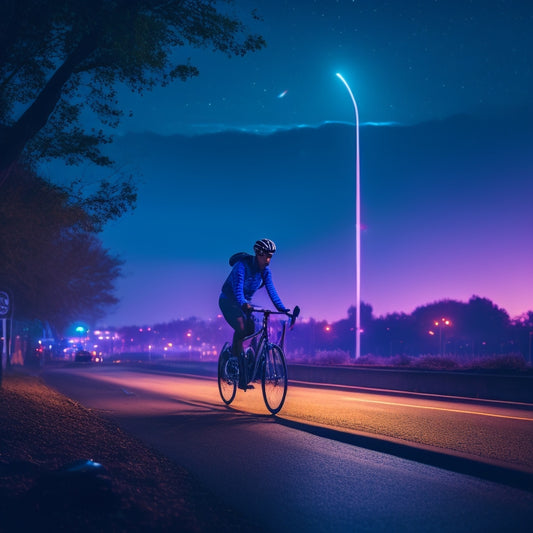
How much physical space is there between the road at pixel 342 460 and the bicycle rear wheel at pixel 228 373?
367mm

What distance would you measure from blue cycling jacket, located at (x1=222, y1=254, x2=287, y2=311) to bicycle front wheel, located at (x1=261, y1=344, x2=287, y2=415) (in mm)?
741

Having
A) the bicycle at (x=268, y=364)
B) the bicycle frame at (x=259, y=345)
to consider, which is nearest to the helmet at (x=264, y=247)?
the bicycle at (x=268, y=364)

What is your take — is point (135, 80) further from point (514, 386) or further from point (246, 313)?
point (514, 386)

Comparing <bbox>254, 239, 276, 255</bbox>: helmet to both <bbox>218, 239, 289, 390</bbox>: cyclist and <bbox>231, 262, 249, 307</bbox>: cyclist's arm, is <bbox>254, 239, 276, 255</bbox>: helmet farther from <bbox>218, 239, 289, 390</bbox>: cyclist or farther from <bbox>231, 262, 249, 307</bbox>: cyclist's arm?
<bbox>231, 262, 249, 307</bbox>: cyclist's arm

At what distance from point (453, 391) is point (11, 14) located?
43.1ft

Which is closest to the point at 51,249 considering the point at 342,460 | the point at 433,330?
the point at 342,460

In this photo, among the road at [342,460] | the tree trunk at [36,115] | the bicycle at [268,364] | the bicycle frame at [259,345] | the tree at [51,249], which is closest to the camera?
the road at [342,460]

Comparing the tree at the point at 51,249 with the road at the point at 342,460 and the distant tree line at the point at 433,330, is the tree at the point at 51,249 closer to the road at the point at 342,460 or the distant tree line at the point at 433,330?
the road at the point at 342,460

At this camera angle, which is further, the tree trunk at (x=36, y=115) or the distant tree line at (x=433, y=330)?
the distant tree line at (x=433, y=330)

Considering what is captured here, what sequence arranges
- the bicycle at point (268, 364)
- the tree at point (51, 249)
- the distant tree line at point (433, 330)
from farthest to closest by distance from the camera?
the distant tree line at point (433, 330) < the tree at point (51, 249) < the bicycle at point (268, 364)

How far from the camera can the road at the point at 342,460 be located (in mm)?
4086

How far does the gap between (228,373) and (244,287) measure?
6.61ft

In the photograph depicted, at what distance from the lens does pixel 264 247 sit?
29.1ft

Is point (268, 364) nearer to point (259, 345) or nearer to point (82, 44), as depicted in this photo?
point (259, 345)
